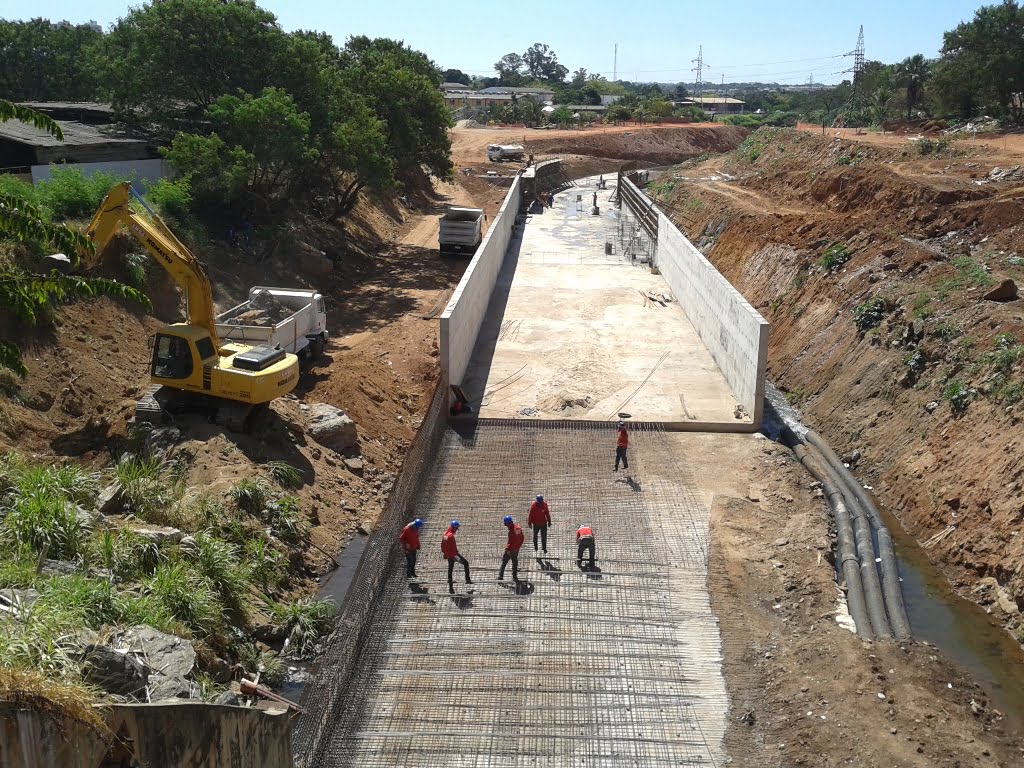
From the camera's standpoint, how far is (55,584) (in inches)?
410

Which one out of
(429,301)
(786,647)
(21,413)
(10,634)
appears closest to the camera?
(10,634)

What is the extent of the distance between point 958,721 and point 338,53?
156 ft

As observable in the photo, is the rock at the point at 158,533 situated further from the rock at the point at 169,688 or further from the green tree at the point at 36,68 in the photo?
the green tree at the point at 36,68

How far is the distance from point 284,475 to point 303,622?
152 inches

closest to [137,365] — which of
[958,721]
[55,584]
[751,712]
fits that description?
[55,584]

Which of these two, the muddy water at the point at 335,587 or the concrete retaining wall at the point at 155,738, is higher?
the concrete retaining wall at the point at 155,738

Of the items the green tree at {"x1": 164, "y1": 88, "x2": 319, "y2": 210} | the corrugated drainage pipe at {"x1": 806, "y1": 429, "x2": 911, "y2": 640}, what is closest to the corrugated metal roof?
the green tree at {"x1": 164, "y1": 88, "x2": 319, "y2": 210}

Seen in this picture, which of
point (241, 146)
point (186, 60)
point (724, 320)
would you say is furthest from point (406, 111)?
point (724, 320)

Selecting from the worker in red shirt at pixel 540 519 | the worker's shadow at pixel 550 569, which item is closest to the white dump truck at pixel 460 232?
the worker in red shirt at pixel 540 519

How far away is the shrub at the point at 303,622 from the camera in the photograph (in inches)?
514

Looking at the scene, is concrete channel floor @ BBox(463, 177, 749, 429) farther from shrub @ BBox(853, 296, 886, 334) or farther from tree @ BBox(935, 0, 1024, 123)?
tree @ BBox(935, 0, 1024, 123)

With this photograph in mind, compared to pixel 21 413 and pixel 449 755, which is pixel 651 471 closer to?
pixel 449 755

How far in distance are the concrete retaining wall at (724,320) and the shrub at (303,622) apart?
38.2ft

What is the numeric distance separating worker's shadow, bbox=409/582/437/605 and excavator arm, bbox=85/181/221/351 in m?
6.21
